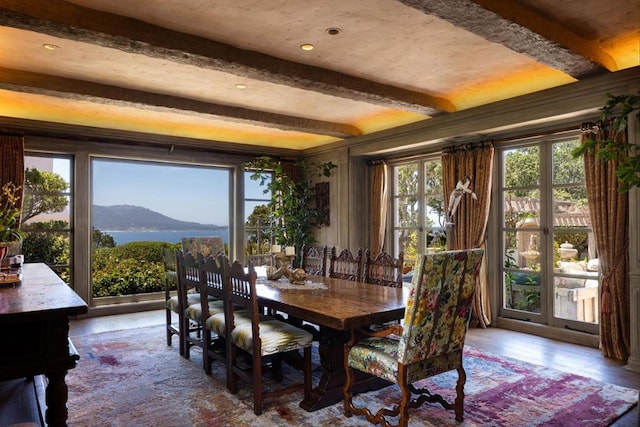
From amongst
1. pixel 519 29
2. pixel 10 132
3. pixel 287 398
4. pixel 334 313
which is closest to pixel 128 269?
pixel 10 132

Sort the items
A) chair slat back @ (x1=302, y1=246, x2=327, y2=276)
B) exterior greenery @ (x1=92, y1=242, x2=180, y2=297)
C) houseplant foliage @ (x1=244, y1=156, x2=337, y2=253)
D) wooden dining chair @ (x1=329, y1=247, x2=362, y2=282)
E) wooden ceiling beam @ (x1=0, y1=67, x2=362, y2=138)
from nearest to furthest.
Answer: wooden ceiling beam @ (x1=0, y1=67, x2=362, y2=138)
wooden dining chair @ (x1=329, y1=247, x2=362, y2=282)
chair slat back @ (x1=302, y1=246, x2=327, y2=276)
houseplant foliage @ (x1=244, y1=156, x2=337, y2=253)
exterior greenery @ (x1=92, y1=242, x2=180, y2=297)

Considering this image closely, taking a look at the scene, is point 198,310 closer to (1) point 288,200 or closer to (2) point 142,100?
(2) point 142,100

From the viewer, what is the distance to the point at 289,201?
6930mm

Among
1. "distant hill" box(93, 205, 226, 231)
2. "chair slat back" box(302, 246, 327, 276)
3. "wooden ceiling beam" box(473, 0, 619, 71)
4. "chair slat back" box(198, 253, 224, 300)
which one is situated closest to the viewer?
"wooden ceiling beam" box(473, 0, 619, 71)

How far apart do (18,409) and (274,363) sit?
1.67 meters

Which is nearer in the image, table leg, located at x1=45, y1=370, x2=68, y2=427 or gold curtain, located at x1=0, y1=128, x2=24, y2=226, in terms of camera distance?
table leg, located at x1=45, y1=370, x2=68, y2=427

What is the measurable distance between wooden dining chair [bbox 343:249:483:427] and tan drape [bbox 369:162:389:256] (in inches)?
151

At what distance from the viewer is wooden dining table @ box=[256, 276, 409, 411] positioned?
100 inches

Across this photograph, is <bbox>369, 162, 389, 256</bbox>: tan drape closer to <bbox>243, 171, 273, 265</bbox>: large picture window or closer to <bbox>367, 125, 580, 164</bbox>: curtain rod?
<bbox>367, 125, 580, 164</bbox>: curtain rod

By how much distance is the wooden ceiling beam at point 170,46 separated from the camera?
2.62 metres

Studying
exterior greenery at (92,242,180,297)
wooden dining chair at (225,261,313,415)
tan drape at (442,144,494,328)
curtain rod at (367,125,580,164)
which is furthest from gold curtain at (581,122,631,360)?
exterior greenery at (92,242,180,297)

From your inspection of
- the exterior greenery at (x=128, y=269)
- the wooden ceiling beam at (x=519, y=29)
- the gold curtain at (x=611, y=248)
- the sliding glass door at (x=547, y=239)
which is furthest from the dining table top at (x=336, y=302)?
the exterior greenery at (x=128, y=269)

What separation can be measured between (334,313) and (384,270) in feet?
4.79

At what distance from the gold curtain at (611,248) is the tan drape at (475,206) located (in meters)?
1.15
